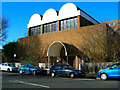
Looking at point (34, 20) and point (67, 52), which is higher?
point (34, 20)

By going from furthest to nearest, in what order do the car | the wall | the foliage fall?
the wall
the foliage
the car

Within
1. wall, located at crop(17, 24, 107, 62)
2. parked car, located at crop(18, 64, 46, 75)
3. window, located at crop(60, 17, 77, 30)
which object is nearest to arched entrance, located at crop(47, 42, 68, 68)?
wall, located at crop(17, 24, 107, 62)

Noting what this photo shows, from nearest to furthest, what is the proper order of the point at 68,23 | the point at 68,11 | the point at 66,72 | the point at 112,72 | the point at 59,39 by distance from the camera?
the point at 112,72 → the point at 66,72 → the point at 59,39 → the point at 68,23 → the point at 68,11

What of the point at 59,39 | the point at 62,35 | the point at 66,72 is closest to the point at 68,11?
the point at 62,35

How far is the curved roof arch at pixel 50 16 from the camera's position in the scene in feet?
111

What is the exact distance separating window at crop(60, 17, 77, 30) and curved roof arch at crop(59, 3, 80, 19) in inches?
37.2

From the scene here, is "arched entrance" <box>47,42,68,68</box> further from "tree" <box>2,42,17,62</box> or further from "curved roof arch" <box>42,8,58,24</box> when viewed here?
"tree" <box>2,42,17,62</box>

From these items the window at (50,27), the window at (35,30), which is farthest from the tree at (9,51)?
the window at (50,27)

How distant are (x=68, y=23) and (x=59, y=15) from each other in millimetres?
3205

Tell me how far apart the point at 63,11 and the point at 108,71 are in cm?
2236

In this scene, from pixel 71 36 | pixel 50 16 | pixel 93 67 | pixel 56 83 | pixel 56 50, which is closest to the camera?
pixel 56 83

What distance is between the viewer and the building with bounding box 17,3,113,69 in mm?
24109

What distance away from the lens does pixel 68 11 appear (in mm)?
31531

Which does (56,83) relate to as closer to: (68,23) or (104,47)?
(104,47)
